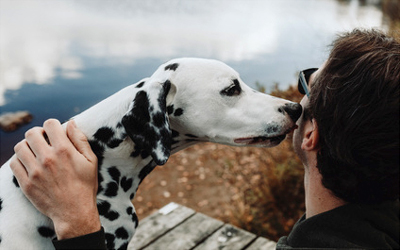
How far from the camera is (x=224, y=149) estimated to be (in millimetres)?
7355

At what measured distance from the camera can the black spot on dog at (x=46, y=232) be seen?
5.30ft

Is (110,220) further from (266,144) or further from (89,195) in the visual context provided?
(266,144)

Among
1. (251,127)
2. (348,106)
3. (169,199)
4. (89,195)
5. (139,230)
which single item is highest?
(348,106)

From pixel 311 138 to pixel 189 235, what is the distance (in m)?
1.79

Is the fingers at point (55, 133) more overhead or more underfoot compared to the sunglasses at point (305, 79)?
more underfoot

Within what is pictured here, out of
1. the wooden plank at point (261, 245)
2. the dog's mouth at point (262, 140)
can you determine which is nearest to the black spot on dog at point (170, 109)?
the dog's mouth at point (262, 140)

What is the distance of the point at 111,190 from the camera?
1.80 m

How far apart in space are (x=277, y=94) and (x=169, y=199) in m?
2.84

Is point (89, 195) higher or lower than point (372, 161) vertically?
lower

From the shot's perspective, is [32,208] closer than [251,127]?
Yes

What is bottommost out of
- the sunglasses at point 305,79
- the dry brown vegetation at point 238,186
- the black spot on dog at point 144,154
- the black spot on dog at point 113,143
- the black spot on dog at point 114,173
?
the dry brown vegetation at point 238,186

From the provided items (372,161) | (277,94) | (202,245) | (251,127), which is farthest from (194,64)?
(277,94)

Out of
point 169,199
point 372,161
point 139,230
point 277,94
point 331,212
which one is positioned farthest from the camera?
point 169,199

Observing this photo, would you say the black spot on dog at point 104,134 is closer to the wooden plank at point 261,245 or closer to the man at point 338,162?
the man at point 338,162
